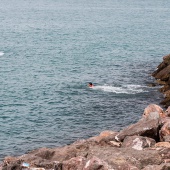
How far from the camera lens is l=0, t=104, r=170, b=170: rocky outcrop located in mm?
24984

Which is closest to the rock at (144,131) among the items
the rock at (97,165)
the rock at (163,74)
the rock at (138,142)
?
the rock at (138,142)

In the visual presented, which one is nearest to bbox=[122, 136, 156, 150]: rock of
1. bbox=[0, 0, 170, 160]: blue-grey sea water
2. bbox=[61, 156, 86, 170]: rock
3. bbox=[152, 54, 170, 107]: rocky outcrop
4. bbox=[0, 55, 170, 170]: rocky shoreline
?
bbox=[0, 55, 170, 170]: rocky shoreline

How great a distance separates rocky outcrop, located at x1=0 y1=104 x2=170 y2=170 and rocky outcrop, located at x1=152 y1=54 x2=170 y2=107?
2952cm

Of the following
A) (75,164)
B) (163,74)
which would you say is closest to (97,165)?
(75,164)

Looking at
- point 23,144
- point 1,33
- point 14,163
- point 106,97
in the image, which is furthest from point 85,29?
point 14,163

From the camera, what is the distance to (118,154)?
26.4 m

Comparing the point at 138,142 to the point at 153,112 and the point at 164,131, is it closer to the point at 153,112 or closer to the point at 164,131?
the point at 164,131

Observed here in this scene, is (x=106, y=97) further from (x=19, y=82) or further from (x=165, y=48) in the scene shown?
(x=165, y=48)

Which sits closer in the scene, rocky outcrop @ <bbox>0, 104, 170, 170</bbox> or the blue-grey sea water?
rocky outcrop @ <bbox>0, 104, 170, 170</bbox>

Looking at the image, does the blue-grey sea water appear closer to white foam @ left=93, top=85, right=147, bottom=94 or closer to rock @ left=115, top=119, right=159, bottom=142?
white foam @ left=93, top=85, right=147, bottom=94

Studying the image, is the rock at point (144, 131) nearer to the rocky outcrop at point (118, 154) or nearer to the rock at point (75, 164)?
the rocky outcrop at point (118, 154)

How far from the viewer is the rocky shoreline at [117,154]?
25.0 meters

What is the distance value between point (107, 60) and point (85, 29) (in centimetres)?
4788

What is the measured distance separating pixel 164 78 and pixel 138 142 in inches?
1792
